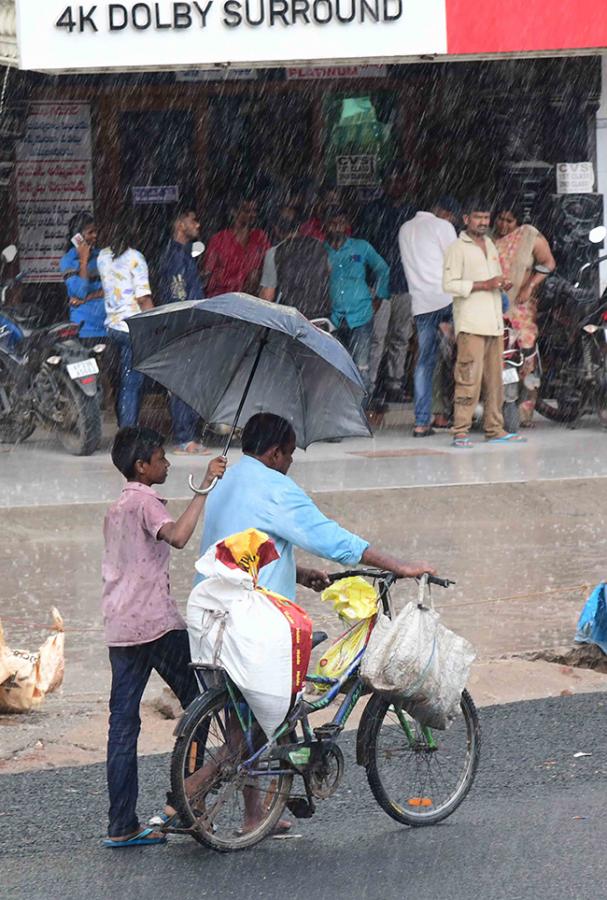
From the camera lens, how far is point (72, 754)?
6.76m

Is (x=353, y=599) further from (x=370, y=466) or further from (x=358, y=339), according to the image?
(x=358, y=339)

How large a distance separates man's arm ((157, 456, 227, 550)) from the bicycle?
415 millimetres

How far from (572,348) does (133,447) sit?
874 centimetres

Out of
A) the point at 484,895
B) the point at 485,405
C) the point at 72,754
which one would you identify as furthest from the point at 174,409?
the point at 484,895

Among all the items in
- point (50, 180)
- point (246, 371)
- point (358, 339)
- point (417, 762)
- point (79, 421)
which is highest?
point (50, 180)

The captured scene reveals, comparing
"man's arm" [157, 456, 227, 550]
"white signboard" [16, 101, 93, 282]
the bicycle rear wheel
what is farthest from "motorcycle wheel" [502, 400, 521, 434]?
the bicycle rear wheel

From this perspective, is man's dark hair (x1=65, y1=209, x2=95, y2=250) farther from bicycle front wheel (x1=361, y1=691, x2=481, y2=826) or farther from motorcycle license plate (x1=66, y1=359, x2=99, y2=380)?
bicycle front wheel (x1=361, y1=691, x2=481, y2=826)

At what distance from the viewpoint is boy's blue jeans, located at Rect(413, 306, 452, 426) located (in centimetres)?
1360

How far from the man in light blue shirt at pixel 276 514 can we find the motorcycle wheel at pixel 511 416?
8.12 metres

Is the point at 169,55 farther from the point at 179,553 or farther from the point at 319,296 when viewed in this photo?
the point at 179,553

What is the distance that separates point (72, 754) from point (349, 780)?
1.19m

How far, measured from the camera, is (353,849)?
5.54 m

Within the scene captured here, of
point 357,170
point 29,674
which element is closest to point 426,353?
point 357,170

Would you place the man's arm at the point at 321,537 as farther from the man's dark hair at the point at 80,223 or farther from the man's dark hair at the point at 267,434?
the man's dark hair at the point at 80,223
